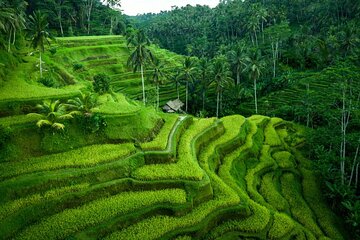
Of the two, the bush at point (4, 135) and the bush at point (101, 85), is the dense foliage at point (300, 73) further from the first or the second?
the bush at point (4, 135)

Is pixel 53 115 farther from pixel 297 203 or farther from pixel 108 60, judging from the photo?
pixel 108 60

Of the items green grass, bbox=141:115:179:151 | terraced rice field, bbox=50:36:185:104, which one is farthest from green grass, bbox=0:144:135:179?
terraced rice field, bbox=50:36:185:104

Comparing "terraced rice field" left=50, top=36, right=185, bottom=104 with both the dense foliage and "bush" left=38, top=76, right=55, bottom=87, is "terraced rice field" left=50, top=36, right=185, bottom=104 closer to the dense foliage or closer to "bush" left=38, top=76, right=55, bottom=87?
the dense foliage

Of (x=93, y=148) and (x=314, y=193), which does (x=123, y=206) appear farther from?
(x=314, y=193)

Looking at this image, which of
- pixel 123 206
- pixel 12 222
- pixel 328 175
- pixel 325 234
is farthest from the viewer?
pixel 328 175

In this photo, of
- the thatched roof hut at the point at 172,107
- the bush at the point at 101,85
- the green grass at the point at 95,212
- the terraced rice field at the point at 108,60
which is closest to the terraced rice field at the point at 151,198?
the green grass at the point at 95,212

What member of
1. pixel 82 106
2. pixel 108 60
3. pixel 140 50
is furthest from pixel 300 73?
pixel 82 106

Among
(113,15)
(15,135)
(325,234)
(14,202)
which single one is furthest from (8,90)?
(113,15)
